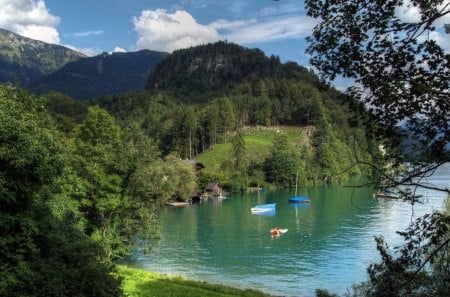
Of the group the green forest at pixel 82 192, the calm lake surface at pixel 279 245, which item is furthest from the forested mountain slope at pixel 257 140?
the green forest at pixel 82 192

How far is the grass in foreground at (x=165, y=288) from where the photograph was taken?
28.5 metres

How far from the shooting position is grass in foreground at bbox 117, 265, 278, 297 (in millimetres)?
28484

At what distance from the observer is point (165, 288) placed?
30.0m

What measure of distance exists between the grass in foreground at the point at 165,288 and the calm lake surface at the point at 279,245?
6.18 meters

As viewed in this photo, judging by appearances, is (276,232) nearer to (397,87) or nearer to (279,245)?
(279,245)

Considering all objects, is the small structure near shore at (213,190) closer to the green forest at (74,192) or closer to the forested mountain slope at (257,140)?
the forested mountain slope at (257,140)

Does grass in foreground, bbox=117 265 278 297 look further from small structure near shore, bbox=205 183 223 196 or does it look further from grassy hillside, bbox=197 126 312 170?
grassy hillside, bbox=197 126 312 170

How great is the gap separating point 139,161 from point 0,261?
22.6 meters

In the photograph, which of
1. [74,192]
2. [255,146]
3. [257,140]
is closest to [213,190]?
[255,146]

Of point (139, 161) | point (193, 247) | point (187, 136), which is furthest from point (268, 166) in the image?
point (139, 161)

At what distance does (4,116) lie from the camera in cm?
1534

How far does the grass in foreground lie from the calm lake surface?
6176 mm

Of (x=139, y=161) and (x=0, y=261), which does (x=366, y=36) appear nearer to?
(x=0, y=261)

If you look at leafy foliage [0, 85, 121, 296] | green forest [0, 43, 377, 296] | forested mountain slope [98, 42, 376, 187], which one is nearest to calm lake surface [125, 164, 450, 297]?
green forest [0, 43, 377, 296]
